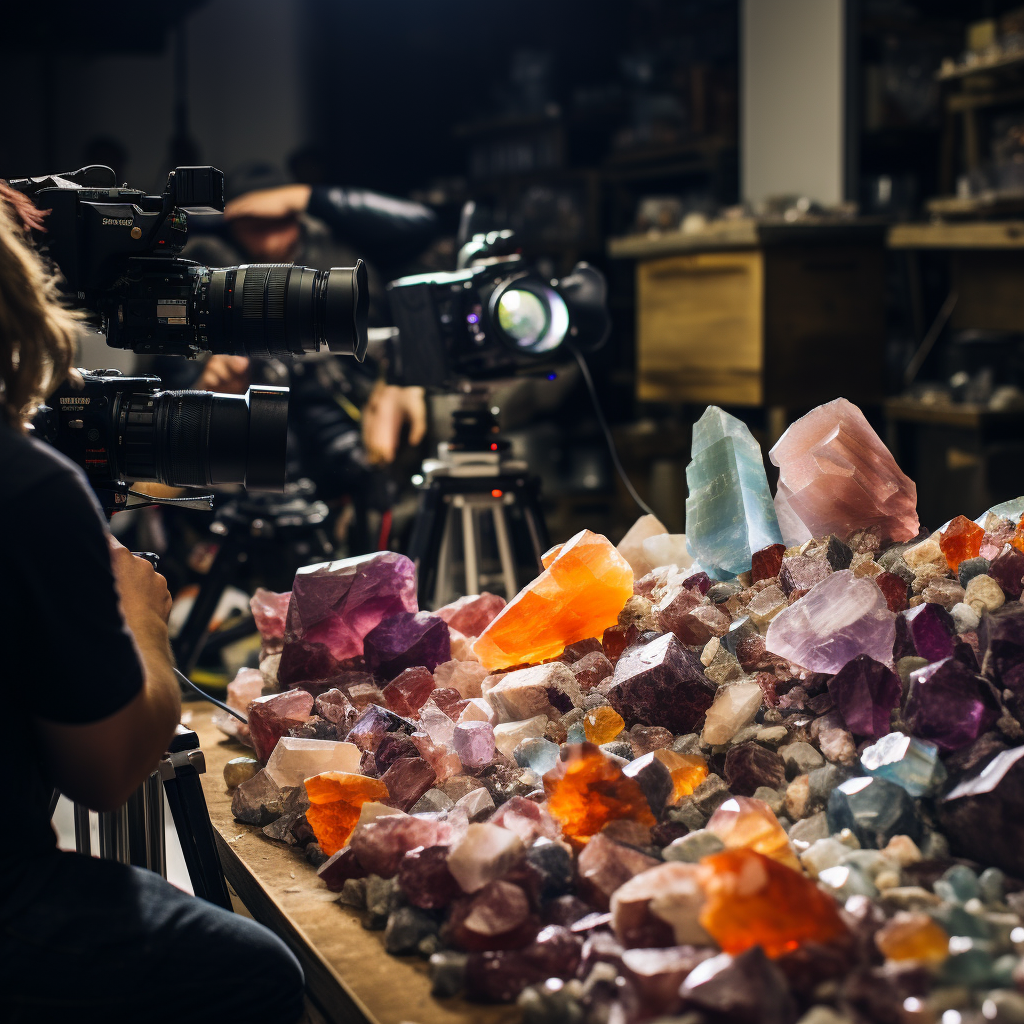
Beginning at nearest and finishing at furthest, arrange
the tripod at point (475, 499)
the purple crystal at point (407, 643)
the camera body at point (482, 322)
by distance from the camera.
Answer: the purple crystal at point (407, 643) < the camera body at point (482, 322) < the tripod at point (475, 499)

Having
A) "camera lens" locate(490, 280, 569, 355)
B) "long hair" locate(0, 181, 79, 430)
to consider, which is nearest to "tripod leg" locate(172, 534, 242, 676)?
"camera lens" locate(490, 280, 569, 355)

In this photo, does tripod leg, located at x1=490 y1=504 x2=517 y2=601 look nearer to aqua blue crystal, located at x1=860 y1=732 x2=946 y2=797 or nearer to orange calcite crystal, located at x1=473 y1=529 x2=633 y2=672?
orange calcite crystal, located at x1=473 y1=529 x2=633 y2=672

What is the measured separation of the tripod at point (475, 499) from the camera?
1.70 metres

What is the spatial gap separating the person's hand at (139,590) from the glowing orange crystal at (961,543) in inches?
29.3

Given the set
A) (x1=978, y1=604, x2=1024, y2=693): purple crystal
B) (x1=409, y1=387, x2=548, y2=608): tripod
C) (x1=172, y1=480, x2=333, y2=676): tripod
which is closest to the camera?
(x1=978, y1=604, x2=1024, y2=693): purple crystal

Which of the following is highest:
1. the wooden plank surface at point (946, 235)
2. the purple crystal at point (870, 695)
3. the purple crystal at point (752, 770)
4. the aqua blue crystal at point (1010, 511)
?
the wooden plank surface at point (946, 235)

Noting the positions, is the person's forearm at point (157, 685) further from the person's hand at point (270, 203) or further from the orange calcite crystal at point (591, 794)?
the person's hand at point (270, 203)

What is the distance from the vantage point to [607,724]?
1022mm

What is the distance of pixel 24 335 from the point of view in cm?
75

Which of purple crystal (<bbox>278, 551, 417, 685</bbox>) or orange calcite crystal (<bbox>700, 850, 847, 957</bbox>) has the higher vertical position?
purple crystal (<bbox>278, 551, 417, 685</bbox>)

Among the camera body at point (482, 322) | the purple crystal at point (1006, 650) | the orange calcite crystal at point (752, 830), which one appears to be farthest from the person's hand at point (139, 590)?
the camera body at point (482, 322)

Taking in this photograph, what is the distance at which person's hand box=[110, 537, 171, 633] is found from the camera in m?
0.90

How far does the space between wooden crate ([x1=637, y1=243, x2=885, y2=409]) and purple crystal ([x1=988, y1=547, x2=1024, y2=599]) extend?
1.35 m

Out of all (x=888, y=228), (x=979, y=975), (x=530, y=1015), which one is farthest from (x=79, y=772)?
(x=888, y=228)
